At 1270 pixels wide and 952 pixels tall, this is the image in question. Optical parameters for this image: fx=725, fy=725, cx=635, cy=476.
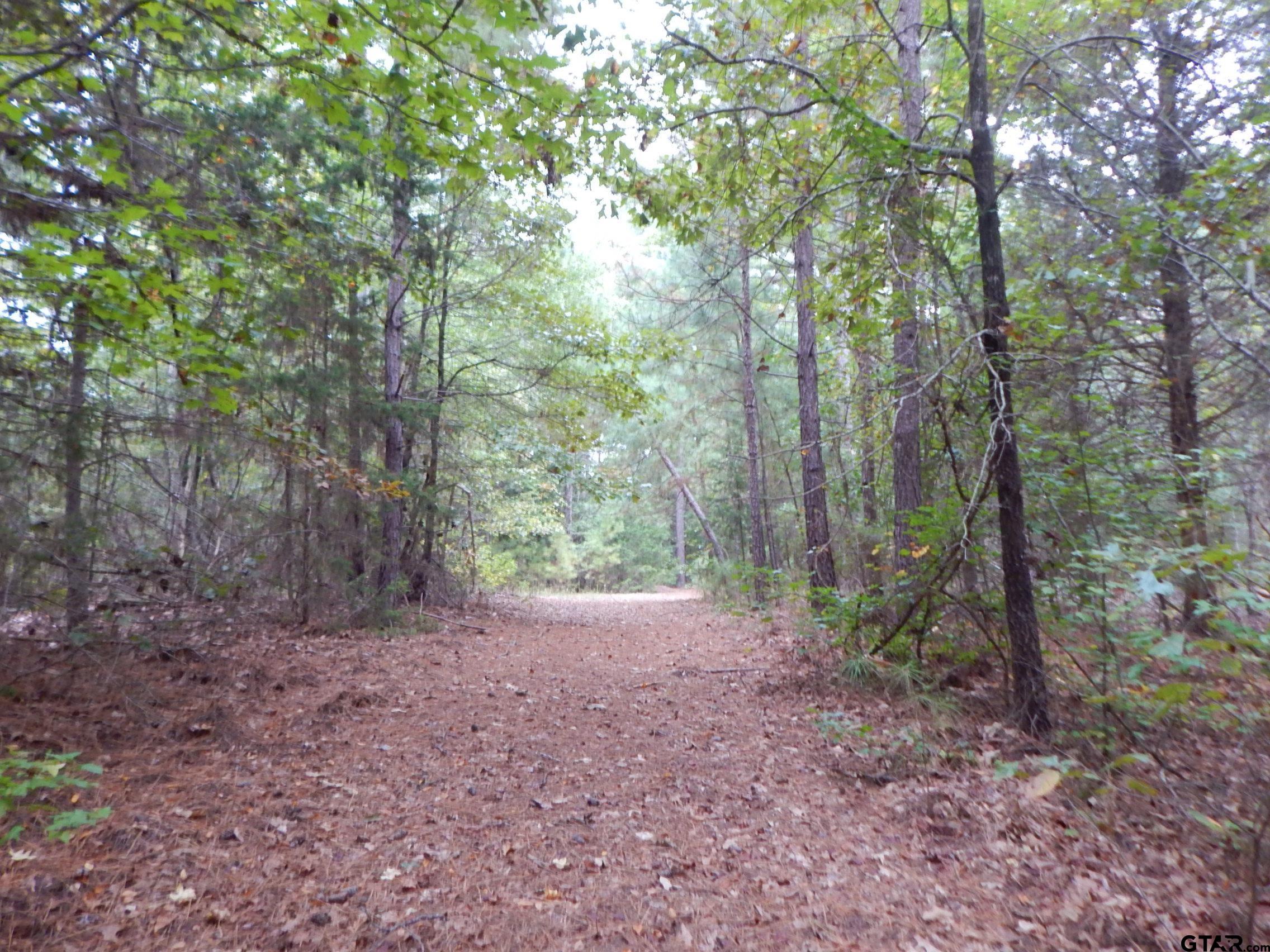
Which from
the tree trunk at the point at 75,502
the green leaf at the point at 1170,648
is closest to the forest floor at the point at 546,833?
the tree trunk at the point at 75,502

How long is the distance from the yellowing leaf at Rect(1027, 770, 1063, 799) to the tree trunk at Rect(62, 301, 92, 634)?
272 inches

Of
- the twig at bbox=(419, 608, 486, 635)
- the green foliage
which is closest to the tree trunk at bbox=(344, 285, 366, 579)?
the twig at bbox=(419, 608, 486, 635)

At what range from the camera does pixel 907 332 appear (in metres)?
7.97

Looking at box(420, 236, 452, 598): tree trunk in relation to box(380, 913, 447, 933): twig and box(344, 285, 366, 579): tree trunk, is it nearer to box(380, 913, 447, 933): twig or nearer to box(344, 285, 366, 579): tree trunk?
box(344, 285, 366, 579): tree trunk

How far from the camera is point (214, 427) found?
714 centimetres

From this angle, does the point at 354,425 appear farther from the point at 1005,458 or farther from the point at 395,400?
the point at 1005,458

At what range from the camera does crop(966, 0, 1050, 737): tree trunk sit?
220 inches

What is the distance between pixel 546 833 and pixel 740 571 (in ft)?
23.1

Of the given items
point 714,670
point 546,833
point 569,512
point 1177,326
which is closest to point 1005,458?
point 546,833

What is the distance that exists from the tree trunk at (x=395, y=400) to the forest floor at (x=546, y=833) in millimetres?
4566

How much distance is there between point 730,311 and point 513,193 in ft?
21.6

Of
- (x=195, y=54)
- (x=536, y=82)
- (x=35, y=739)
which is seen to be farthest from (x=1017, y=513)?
(x=195, y=54)

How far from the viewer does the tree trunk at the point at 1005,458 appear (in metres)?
5.59

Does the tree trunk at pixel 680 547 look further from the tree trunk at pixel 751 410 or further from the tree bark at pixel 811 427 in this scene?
the tree bark at pixel 811 427
